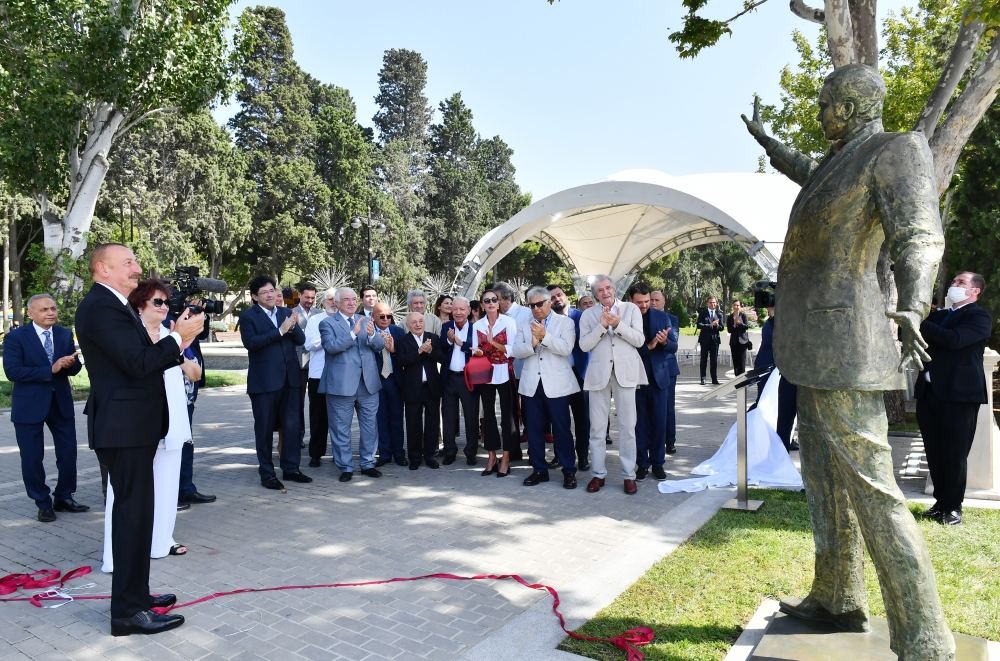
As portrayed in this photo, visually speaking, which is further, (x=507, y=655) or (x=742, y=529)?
(x=742, y=529)

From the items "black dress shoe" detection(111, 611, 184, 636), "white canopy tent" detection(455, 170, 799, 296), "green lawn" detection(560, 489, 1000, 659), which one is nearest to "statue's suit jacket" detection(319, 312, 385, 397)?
"black dress shoe" detection(111, 611, 184, 636)

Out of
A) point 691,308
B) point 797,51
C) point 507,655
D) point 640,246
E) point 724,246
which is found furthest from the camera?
point 691,308

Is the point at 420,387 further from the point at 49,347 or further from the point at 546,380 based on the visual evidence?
the point at 49,347

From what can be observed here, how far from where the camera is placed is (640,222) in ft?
66.1

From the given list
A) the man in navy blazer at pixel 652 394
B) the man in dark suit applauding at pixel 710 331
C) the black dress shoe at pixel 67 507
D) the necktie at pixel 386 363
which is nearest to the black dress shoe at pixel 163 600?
the black dress shoe at pixel 67 507

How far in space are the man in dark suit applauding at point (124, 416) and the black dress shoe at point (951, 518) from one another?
211 inches

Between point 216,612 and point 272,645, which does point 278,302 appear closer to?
point 216,612

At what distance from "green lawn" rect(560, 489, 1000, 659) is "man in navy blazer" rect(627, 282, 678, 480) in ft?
5.23

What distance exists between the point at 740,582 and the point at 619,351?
2.73 metres

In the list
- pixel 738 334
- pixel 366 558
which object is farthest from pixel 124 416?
pixel 738 334

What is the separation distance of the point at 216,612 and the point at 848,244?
3.83 m

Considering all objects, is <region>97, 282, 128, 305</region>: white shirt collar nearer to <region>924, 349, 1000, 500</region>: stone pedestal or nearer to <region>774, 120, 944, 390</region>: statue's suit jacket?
<region>774, 120, 944, 390</region>: statue's suit jacket

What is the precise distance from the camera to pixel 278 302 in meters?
7.20

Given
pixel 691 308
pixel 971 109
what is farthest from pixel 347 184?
pixel 971 109
